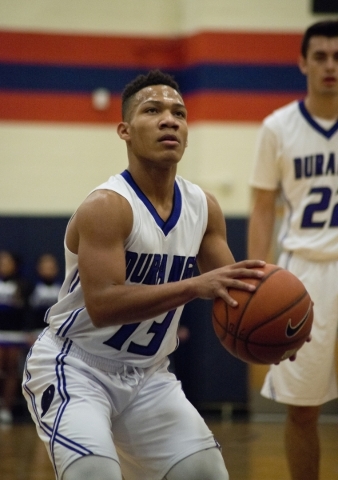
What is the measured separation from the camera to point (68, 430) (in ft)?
10.4

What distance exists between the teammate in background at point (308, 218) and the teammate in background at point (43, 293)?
5.94 metres

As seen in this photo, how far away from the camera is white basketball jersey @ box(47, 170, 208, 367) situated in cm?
346

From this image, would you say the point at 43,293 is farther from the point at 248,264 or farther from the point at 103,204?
the point at 248,264

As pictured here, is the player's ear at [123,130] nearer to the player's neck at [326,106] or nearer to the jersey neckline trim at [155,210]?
the jersey neckline trim at [155,210]

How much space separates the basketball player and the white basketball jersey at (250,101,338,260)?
95 cm

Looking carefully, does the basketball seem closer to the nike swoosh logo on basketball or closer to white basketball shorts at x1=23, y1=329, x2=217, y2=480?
the nike swoosh logo on basketball

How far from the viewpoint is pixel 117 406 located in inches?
136

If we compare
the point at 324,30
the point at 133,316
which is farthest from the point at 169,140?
the point at 324,30

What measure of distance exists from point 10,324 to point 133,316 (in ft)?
24.3

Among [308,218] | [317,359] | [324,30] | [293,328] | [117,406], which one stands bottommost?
[317,359]

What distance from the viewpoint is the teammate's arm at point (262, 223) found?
4.74 metres

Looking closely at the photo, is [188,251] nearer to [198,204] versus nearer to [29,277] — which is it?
[198,204]

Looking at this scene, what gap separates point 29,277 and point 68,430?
790cm

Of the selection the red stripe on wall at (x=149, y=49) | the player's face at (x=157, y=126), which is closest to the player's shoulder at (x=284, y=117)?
the player's face at (x=157, y=126)
